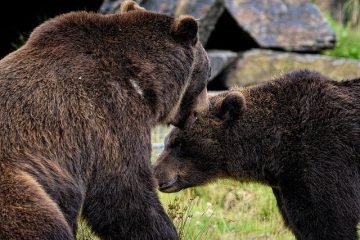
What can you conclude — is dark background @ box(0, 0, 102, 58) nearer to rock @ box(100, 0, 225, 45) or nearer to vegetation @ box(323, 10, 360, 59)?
rock @ box(100, 0, 225, 45)

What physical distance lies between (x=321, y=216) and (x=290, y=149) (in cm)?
69

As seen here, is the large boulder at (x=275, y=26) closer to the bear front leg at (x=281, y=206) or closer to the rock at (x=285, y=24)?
the rock at (x=285, y=24)

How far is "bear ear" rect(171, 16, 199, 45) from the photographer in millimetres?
6543

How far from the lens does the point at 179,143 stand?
7555mm

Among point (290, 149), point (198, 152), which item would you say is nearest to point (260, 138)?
point (290, 149)

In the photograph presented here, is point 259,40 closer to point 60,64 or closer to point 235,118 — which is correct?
point 235,118

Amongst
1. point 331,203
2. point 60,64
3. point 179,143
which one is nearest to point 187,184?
point 179,143

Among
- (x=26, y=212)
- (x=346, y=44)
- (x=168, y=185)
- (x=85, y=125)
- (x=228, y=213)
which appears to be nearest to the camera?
(x=26, y=212)

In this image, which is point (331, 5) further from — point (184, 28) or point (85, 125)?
point (85, 125)

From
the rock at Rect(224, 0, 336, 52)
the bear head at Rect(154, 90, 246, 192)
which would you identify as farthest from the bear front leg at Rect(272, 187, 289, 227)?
the rock at Rect(224, 0, 336, 52)

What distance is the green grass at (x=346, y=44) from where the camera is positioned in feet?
47.5

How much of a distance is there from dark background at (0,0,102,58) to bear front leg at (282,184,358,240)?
21.3 ft

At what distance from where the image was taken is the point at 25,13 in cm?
1309

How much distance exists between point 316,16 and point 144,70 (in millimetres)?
8143
